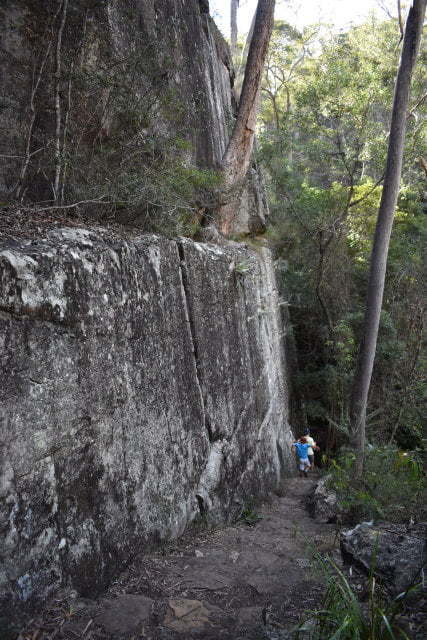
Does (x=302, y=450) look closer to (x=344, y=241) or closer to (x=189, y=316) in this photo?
(x=189, y=316)

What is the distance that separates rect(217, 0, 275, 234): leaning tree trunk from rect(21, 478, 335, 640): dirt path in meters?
5.74

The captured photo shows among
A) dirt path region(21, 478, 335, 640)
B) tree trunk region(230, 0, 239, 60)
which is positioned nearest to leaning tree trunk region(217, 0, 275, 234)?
dirt path region(21, 478, 335, 640)

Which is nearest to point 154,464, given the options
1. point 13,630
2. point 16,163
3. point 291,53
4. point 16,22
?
point 13,630

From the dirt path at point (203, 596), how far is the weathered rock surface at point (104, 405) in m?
0.18

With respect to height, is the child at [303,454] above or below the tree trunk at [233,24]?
below

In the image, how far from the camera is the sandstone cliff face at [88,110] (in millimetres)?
5156

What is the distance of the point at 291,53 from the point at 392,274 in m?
12.2

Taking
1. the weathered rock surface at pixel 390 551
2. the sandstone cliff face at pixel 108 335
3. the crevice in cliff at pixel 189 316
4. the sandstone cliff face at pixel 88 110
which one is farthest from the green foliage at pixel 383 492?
the sandstone cliff face at pixel 88 110

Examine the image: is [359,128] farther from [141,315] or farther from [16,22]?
[141,315]

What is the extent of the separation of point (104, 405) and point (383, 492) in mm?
3953

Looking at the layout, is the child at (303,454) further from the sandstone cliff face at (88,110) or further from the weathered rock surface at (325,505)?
the sandstone cliff face at (88,110)

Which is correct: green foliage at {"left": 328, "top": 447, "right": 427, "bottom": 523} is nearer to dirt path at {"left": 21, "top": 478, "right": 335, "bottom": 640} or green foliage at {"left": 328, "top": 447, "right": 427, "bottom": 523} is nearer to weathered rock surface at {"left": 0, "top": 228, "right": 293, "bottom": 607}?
dirt path at {"left": 21, "top": 478, "right": 335, "bottom": 640}

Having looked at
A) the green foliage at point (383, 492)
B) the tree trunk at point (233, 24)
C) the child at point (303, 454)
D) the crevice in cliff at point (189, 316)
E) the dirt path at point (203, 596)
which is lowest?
the child at point (303, 454)

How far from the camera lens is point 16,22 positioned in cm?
535
